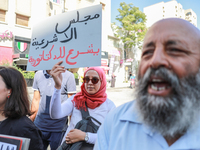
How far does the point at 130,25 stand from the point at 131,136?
26.3 metres

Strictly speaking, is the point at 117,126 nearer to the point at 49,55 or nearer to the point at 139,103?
the point at 139,103

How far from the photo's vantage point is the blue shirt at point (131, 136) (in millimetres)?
803

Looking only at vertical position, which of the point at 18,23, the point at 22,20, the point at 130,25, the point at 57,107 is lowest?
the point at 57,107

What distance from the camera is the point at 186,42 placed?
2.81 ft

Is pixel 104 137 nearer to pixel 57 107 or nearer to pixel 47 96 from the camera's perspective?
pixel 57 107

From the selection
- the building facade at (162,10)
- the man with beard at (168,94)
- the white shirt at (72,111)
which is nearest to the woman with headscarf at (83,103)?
the white shirt at (72,111)

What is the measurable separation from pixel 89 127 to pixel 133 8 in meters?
27.3

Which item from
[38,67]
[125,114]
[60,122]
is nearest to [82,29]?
[38,67]

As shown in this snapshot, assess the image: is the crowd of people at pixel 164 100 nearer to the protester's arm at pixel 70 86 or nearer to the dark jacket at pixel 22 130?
the dark jacket at pixel 22 130

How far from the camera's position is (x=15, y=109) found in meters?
1.60

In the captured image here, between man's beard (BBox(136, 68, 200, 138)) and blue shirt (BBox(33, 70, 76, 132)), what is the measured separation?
1841 mm

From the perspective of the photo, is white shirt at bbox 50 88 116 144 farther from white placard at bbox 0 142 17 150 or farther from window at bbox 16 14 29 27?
window at bbox 16 14 29 27

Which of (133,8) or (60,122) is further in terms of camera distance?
(133,8)

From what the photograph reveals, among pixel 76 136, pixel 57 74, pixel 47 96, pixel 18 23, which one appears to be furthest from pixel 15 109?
pixel 18 23
